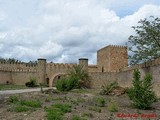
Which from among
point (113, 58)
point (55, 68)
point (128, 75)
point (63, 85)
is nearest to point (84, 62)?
point (55, 68)

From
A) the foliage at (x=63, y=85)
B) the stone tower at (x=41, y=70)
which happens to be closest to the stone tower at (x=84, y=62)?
the stone tower at (x=41, y=70)

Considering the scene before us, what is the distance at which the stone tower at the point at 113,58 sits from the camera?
44.9 m

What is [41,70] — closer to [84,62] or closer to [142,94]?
[84,62]

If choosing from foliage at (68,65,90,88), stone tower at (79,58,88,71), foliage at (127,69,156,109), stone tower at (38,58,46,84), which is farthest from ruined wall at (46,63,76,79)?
foliage at (127,69,156,109)

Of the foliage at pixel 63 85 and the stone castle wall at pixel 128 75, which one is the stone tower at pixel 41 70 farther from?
the foliage at pixel 63 85

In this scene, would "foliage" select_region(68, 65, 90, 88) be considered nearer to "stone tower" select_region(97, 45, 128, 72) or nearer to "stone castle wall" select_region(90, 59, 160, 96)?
"stone castle wall" select_region(90, 59, 160, 96)

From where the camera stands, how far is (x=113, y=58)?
45125 millimetres

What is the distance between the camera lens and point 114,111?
12016 millimetres

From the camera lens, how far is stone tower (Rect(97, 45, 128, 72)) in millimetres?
44875

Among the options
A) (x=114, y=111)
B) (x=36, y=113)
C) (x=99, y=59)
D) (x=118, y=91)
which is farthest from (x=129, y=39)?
(x=99, y=59)

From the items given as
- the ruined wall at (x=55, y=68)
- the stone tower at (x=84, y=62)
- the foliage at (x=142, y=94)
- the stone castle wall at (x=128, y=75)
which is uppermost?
the stone tower at (x=84, y=62)

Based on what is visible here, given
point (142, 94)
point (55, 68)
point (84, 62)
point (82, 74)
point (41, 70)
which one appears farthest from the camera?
point (55, 68)

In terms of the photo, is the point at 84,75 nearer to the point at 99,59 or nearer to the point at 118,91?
the point at 99,59

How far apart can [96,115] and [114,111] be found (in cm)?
155
